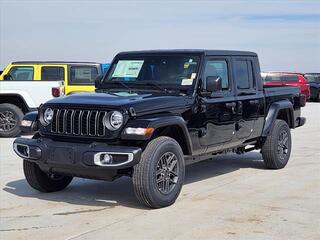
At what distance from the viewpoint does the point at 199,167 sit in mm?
8477

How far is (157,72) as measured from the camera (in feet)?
22.6

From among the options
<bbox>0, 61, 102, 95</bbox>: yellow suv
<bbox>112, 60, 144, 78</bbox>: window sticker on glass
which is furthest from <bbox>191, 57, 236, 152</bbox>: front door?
<bbox>0, 61, 102, 95</bbox>: yellow suv

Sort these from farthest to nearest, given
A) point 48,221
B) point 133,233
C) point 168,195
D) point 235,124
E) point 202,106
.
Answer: point 235,124 < point 202,106 < point 168,195 < point 48,221 < point 133,233

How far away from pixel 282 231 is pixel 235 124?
2448 mm

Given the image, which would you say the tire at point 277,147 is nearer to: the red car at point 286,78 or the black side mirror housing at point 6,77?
the black side mirror housing at point 6,77

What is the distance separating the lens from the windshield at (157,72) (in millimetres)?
6691

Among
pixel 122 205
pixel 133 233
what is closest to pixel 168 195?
pixel 122 205

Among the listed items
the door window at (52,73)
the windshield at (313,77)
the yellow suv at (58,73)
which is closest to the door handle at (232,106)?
the yellow suv at (58,73)

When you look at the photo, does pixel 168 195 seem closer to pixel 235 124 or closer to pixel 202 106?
pixel 202 106

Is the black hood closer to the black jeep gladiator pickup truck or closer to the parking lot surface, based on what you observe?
the black jeep gladiator pickup truck

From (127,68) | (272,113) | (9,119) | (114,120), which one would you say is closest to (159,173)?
(114,120)

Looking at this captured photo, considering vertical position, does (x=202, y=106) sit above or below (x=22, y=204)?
above

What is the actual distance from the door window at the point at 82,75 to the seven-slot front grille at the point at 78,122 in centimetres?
856

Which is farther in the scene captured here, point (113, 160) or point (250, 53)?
point (250, 53)
